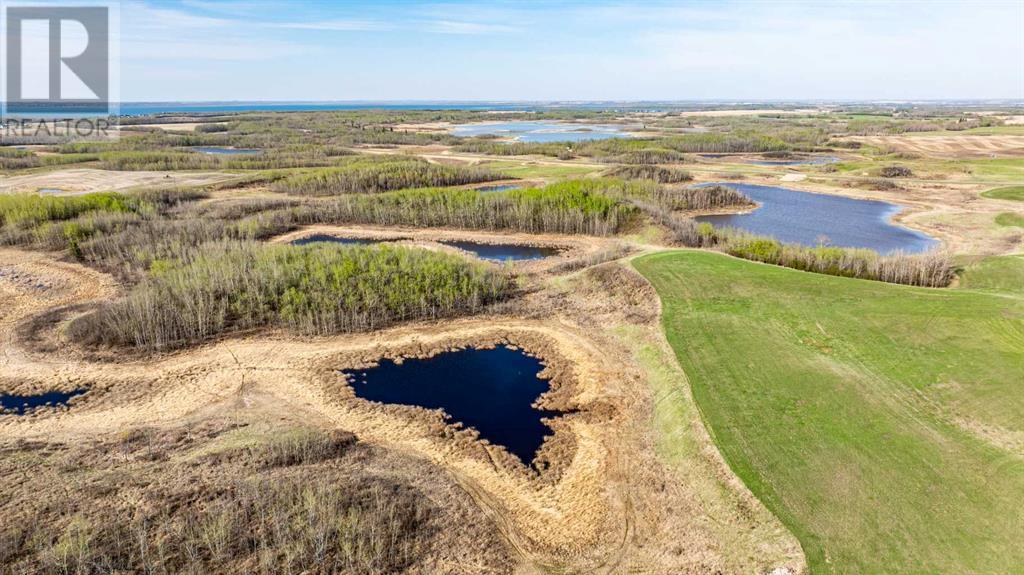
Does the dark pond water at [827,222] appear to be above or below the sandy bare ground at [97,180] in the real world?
below

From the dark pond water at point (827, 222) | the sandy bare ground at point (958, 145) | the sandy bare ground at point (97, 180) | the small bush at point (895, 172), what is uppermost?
the sandy bare ground at point (958, 145)

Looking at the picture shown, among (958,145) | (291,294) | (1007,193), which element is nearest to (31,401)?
(291,294)

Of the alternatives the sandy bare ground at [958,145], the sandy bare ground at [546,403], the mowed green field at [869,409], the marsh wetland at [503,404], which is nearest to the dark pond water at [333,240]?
the marsh wetland at [503,404]

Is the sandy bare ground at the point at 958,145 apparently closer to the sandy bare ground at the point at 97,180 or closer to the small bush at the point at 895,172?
the small bush at the point at 895,172

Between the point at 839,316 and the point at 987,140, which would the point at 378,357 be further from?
the point at 987,140

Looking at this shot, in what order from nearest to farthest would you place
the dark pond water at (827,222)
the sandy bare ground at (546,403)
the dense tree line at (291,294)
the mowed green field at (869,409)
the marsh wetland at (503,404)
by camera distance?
the mowed green field at (869,409), the marsh wetland at (503,404), the sandy bare ground at (546,403), the dense tree line at (291,294), the dark pond water at (827,222)

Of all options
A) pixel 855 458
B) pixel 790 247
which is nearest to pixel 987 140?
pixel 790 247

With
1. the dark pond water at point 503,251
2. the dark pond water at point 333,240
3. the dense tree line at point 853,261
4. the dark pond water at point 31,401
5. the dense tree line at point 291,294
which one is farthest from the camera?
the dark pond water at point 333,240
